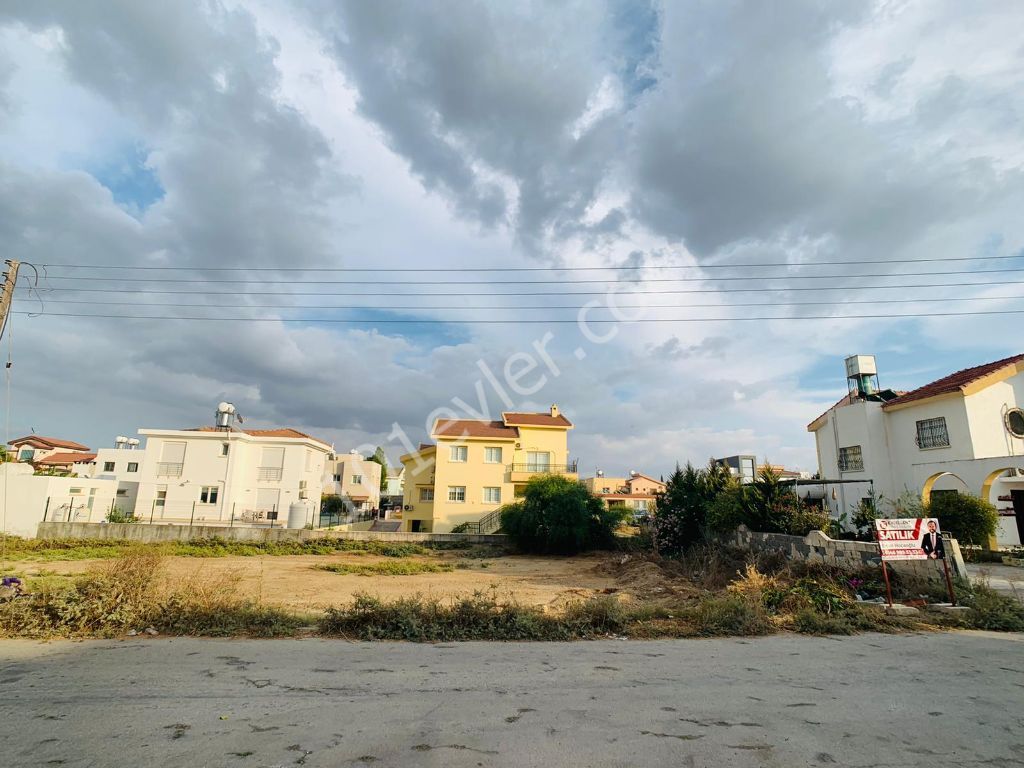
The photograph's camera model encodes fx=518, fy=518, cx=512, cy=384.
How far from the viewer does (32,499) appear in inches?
984

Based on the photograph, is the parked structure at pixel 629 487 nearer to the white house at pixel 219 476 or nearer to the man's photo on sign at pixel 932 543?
the white house at pixel 219 476

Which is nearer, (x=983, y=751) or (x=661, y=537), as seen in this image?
(x=983, y=751)

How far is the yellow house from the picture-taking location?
33.9 metres

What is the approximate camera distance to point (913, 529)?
8.71 metres

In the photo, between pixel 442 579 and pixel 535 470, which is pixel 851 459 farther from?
pixel 535 470

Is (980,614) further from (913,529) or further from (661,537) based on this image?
(661,537)

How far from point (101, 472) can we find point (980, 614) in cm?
4859

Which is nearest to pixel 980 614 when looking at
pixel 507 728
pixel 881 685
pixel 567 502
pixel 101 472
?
pixel 881 685

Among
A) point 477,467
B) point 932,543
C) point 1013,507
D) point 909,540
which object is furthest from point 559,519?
point 932,543

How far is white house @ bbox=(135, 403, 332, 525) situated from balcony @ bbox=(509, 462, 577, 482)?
13478 millimetres

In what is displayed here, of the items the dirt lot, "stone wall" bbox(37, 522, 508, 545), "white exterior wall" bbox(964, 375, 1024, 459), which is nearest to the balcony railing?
"stone wall" bbox(37, 522, 508, 545)

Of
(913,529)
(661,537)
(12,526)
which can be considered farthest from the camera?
(12,526)

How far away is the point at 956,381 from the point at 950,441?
245 centimetres

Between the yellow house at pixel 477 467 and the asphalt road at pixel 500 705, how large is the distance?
27.0 meters
